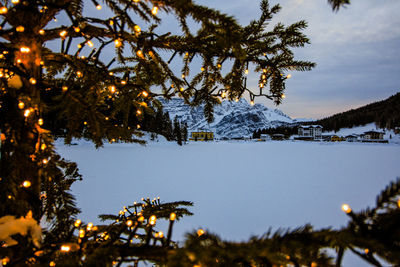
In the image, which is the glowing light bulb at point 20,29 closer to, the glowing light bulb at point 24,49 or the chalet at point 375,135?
the glowing light bulb at point 24,49

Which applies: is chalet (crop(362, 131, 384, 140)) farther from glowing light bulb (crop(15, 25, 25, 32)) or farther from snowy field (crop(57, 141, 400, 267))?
glowing light bulb (crop(15, 25, 25, 32))

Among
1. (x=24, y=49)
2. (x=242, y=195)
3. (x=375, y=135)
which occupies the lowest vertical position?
(x=242, y=195)

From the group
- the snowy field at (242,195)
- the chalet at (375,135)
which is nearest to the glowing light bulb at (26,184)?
the snowy field at (242,195)

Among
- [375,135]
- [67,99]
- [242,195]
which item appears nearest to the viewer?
[67,99]

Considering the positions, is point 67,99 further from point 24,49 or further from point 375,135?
point 375,135

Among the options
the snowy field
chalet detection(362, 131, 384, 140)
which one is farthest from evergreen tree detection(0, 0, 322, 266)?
chalet detection(362, 131, 384, 140)

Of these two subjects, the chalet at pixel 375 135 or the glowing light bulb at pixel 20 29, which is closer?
the glowing light bulb at pixel 20 29

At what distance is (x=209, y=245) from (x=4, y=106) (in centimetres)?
126

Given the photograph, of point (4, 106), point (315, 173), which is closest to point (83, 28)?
point (4, 106)

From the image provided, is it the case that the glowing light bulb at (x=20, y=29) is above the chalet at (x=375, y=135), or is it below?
above

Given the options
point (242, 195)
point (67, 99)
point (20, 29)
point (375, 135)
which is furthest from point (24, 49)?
point (375, 135)

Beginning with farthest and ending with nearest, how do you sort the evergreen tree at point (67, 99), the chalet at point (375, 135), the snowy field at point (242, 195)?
the chalet at point (375, 135) < the snowy field at point (242, 195) < the evergreen tree at point (67, 99)

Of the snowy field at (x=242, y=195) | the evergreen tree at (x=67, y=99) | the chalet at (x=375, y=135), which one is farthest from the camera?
the chalet at (x=375, y=135)

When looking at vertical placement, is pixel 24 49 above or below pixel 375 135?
above
